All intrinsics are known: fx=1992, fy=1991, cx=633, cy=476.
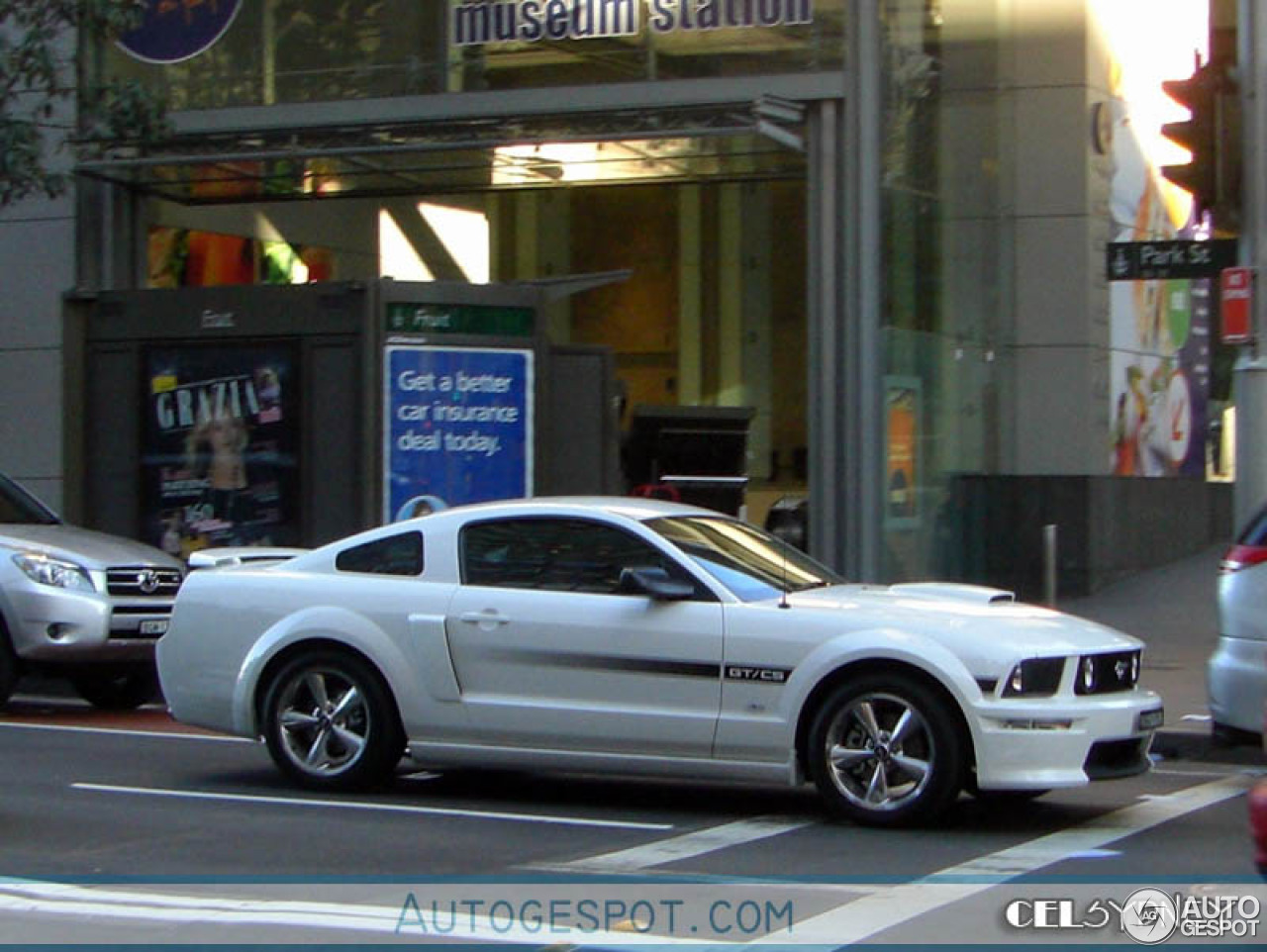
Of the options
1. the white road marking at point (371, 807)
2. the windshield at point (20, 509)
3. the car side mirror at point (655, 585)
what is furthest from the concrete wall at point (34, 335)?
the car side mirror at point (655, 585)

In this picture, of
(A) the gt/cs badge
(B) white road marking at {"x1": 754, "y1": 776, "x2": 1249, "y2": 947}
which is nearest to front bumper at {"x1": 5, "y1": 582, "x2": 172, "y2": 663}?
(A) the gt/cs badge

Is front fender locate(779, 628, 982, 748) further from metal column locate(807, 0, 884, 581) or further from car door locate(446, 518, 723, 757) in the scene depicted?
metal column locate(807, 0, 884, 581)

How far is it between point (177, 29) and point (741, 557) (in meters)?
11.6

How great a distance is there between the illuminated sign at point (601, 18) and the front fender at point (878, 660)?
9615 mm

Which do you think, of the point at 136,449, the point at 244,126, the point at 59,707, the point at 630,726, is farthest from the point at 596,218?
Result: the point at 630,726

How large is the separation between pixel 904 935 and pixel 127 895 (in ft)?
9.60

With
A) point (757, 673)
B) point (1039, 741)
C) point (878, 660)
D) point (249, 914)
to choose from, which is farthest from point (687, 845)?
point (249, 914)

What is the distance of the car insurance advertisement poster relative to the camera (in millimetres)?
17422

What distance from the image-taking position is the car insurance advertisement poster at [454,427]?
17.4 metres

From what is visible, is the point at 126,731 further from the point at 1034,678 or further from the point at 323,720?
the point at 1034,678

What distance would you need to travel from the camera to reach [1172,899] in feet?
23.8

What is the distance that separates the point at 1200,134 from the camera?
1291cm

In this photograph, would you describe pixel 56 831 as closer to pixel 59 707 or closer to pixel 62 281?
pixel 59 707

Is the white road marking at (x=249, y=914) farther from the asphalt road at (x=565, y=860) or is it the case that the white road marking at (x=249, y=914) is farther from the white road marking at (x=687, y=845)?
the white road marking at (x=687, y=845)
